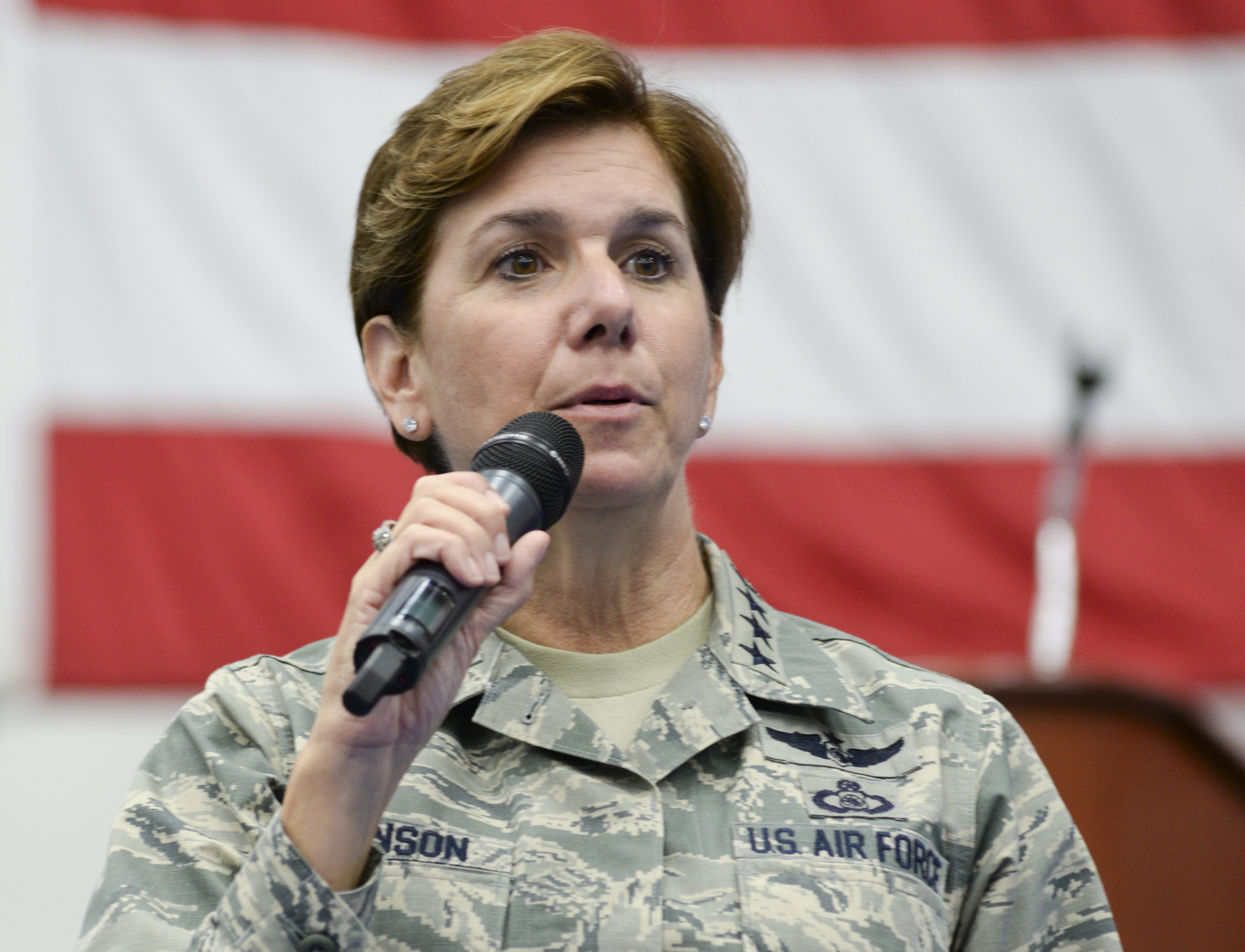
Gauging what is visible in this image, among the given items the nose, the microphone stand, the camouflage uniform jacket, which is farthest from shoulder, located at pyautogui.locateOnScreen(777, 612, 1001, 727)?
the microphone stand

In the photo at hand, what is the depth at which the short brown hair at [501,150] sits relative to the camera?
1524 mm

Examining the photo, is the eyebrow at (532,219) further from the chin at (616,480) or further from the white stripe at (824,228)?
the white stripe at (824,228)

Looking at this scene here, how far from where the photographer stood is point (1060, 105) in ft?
10.8

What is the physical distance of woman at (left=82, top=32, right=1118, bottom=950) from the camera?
3.89ft

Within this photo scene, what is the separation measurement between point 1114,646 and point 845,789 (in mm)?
2015

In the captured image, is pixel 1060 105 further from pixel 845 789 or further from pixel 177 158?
pixel 845 789

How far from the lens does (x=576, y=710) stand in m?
1.40

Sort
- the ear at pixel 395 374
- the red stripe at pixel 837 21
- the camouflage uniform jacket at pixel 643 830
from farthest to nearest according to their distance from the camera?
the red stripe at pixel 837 21 → the ear at pixel 395 374 → the camouflage uniform jacket at pixel 643 830

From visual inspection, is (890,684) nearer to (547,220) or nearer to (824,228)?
(547,220)

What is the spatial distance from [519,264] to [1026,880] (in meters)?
0.76

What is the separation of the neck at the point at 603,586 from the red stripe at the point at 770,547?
158cm

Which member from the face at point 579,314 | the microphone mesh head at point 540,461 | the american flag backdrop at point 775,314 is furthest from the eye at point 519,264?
the american flag backdrop at point 775,314

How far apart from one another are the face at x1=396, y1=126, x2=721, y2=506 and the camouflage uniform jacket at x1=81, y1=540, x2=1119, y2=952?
23 cm

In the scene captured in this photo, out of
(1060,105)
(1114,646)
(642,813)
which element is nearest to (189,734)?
(642,813)
